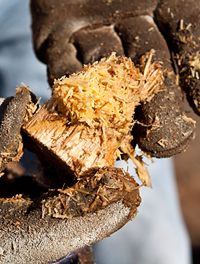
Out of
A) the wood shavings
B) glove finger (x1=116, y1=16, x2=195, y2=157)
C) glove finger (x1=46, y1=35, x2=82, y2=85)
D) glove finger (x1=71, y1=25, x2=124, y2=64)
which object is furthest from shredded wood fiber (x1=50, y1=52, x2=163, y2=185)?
glove finger (x1=46, y1=35, x2=82, y2=85)

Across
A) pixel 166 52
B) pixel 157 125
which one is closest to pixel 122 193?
pixel 157 125

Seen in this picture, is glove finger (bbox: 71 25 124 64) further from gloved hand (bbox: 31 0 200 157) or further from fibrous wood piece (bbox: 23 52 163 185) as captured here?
fibrous wood piece (bbox: 23 52 163 185)

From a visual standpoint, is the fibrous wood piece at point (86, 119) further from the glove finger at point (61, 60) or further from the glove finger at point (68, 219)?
the glove finger at point (61, 60)

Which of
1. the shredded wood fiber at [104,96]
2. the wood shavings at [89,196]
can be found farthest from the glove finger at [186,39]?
the wood shavings at [89,196]

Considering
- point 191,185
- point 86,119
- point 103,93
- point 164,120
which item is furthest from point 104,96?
point 191,185

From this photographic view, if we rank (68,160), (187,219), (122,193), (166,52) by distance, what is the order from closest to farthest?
(122,193) → (68,160) → (166,52) → (187,219)

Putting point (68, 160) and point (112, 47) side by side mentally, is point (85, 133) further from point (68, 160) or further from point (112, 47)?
point (112, 47)
